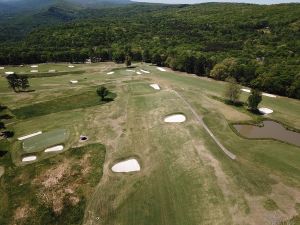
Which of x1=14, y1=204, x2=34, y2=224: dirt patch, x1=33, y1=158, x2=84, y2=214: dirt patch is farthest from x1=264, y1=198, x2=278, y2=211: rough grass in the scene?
x1=14, y1=204, x2=34, y2=224: dirt patch

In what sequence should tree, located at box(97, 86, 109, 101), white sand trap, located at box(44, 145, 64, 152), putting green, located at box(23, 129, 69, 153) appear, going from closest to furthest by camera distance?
white sand trap, located at box(44, 145, 64, 152)
putting green, located at box(23, 129, 69, 153)
tree, located at box(97, 86, 109, 101)

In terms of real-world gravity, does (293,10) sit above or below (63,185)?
above

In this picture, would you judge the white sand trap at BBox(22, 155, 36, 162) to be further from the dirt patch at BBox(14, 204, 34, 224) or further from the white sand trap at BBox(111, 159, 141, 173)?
the white sand trap at BBox(111, 159, 141, 173)

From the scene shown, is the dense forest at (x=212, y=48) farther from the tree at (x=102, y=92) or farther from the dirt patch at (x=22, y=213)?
the dirt patch at (x=22, y=213)

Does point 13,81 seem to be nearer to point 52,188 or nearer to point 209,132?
point 52,188

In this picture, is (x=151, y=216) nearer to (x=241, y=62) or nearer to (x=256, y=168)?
(x=256, y=168)

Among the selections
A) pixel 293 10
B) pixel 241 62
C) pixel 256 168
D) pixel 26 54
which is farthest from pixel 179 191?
pixel 293 10

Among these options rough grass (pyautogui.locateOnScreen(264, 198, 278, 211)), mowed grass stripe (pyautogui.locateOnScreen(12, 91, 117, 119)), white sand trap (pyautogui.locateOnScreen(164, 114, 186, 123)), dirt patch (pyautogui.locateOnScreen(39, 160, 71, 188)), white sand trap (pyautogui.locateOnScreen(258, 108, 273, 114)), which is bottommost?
mowed grass stripe (pyautogui.locateOnScreen(12, 91, 117, 119))

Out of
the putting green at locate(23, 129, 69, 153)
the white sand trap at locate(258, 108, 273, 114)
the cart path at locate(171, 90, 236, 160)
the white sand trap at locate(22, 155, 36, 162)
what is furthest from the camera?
the white sand trap at locate(258, 108, 273, 114)
